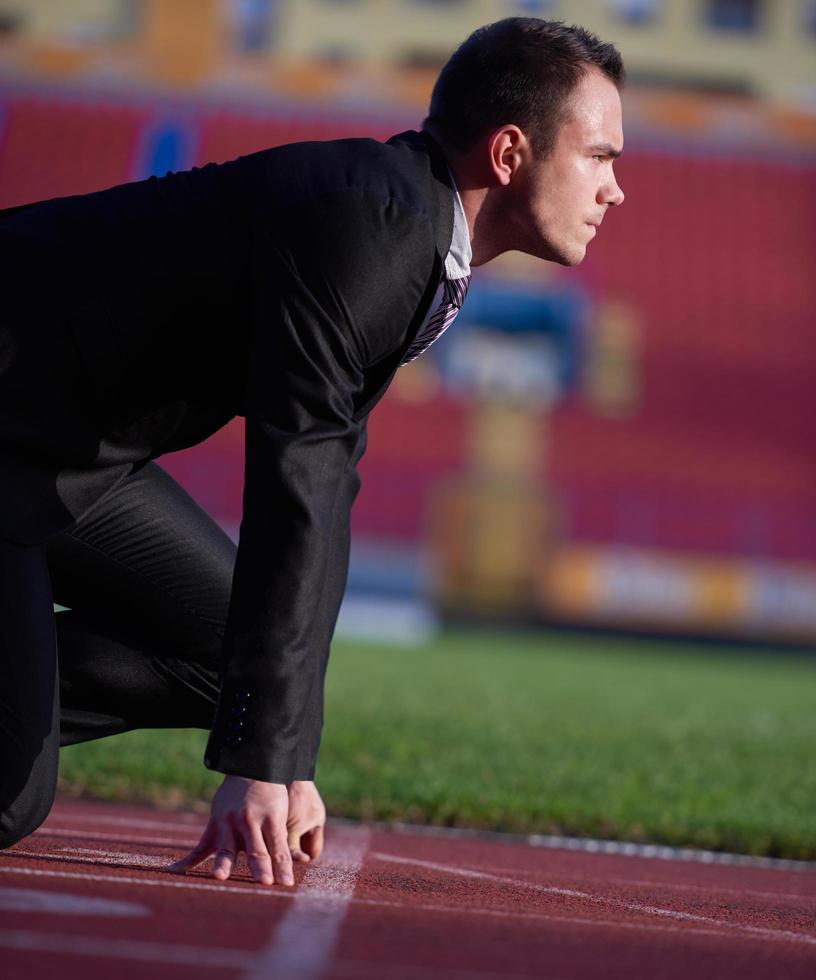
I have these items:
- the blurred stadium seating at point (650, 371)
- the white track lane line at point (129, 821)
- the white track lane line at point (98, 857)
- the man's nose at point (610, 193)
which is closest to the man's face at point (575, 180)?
the man's nose at point (610, 193)

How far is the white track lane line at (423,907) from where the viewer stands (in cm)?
270

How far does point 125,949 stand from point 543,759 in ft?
15.0

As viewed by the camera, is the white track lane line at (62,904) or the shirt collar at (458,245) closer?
the white track lane line at (62,904)

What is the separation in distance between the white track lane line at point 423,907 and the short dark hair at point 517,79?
1.41m

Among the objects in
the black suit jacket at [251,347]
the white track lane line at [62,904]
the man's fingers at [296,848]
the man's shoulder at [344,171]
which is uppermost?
the man's shoulder at [344,171]

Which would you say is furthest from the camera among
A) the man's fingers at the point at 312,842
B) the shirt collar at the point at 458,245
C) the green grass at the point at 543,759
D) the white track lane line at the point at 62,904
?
the green grass at the point at 543,759

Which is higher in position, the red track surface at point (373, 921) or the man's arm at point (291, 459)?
the man's arm at point (291, 459)

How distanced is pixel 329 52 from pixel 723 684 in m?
28.6

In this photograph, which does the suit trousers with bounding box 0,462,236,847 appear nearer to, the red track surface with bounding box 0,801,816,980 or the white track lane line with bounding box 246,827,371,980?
the red track surface with bounding box 0,801,816,980

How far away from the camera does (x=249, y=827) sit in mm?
2449

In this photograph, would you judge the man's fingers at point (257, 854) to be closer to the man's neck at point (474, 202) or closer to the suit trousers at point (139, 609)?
the suit trousers at point (139, 609)

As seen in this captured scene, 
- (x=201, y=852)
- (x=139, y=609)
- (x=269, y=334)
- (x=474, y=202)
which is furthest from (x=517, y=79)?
(x=201, y=852)

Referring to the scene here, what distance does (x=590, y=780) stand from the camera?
594cm

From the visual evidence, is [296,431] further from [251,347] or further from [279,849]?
[279,849]
